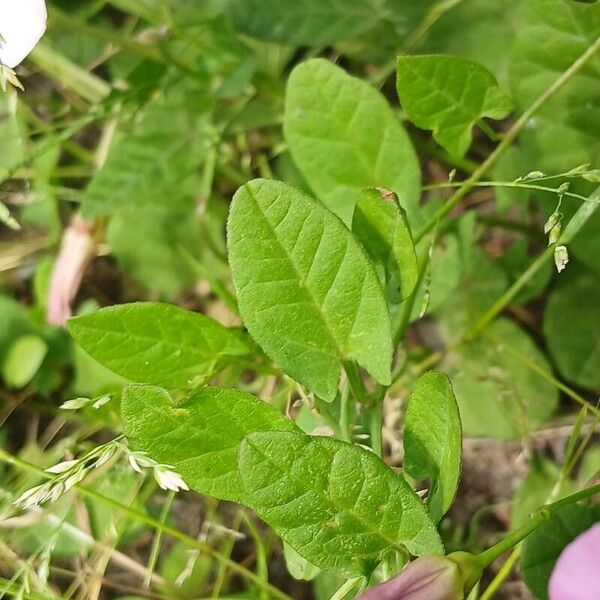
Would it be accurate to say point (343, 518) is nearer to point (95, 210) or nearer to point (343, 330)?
point (343, 330)

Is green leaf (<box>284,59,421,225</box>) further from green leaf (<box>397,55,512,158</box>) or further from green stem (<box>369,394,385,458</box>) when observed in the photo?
green stem (<box>369,394,385,458</box>)

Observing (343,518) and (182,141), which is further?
(182,141)

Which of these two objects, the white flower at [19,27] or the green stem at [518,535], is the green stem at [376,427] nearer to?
the green stem at [518,535]

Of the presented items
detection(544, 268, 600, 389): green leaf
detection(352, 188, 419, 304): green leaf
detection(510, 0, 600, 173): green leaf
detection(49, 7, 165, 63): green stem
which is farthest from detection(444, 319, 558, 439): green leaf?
detection(49, 7, 165, 63): green stem

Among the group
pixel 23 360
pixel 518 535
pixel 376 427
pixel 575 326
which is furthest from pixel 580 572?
pixel 23 360

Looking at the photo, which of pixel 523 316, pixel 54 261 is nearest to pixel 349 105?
pixel 523 316

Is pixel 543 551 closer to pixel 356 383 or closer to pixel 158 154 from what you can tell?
pixel 356 383

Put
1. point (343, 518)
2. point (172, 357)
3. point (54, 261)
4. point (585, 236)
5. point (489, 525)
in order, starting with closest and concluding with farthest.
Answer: point (343, 518)
point (172, 357)
point (585, 236)
point (489, 525)
point (54, 261)
